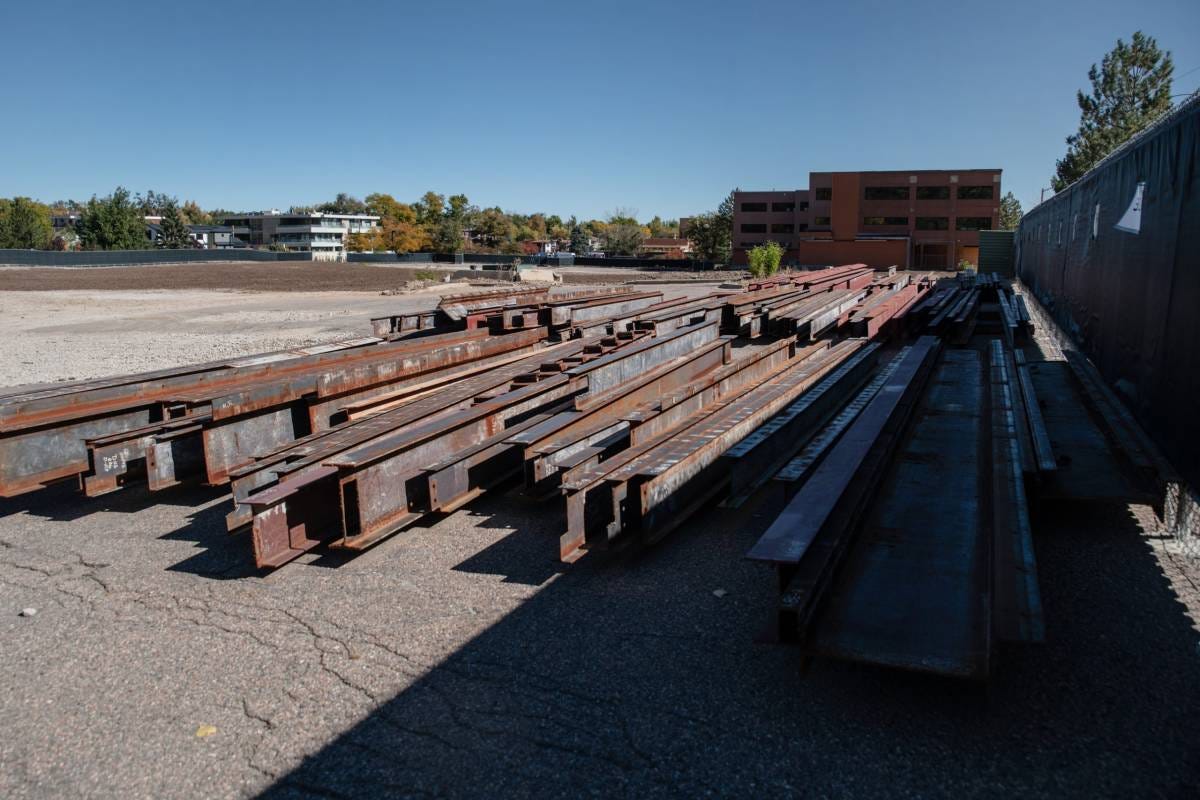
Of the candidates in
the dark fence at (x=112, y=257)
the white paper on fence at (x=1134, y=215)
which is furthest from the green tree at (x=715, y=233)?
the white paper on fence at (x=1134, y=215)

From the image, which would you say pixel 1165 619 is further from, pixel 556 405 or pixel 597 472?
pixel 556 405

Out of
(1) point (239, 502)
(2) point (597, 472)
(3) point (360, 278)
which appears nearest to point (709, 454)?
(2) point (597, 472)

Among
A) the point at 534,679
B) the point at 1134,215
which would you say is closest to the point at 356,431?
the point at 534,679

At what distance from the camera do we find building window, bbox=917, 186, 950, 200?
6412cm

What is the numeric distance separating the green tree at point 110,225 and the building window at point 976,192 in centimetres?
8749

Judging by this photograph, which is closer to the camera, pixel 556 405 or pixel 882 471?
pixel 882 471

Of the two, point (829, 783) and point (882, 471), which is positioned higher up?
point (882, 471)

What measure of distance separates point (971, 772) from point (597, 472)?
2738mm

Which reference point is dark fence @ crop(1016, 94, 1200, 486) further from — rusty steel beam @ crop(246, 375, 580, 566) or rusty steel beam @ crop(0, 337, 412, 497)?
rusty steel beam @ crop(0, 337, 412, 497)

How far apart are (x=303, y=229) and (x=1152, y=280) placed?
139377 mm

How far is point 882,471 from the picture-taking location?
4.95m

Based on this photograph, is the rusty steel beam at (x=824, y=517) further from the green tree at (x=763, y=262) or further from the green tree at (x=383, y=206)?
the green tree at (x=383, y=206)

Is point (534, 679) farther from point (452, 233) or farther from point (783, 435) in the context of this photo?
point (452, 233)

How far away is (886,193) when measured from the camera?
6575cm
